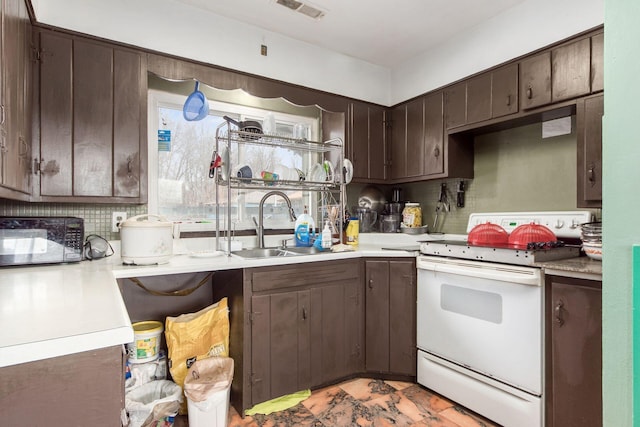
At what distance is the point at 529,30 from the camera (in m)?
2.12

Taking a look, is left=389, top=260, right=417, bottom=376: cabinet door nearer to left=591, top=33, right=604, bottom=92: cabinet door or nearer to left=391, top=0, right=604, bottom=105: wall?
left=591, top=33, right=604, bottom=92: cabinet door

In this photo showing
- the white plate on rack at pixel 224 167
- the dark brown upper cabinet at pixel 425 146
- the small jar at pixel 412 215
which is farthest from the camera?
the small jar at pixel 412 215

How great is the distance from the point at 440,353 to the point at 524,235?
0.84 meters

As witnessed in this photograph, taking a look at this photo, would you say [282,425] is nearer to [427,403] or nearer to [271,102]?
[427,403]

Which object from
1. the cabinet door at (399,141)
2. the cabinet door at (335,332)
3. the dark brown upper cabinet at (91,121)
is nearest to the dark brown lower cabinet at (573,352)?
the cabinet door at (335,332)

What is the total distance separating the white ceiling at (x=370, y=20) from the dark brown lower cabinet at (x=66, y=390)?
7.23 feet

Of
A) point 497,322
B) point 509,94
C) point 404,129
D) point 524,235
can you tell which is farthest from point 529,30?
point 497,322

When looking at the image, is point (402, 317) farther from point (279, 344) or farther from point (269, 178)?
point (269, 178)

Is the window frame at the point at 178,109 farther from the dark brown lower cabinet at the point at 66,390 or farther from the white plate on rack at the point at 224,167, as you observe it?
A: the dark brown lower cabinet at the point at 66,390

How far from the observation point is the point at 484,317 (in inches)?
71.2

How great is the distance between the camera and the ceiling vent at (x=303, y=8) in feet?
7.10

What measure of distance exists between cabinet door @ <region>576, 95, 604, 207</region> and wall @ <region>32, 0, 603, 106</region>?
458mm

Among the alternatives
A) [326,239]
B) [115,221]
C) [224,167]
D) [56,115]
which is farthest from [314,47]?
[115,221]

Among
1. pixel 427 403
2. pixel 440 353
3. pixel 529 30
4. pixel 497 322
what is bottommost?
pixel 427 403
